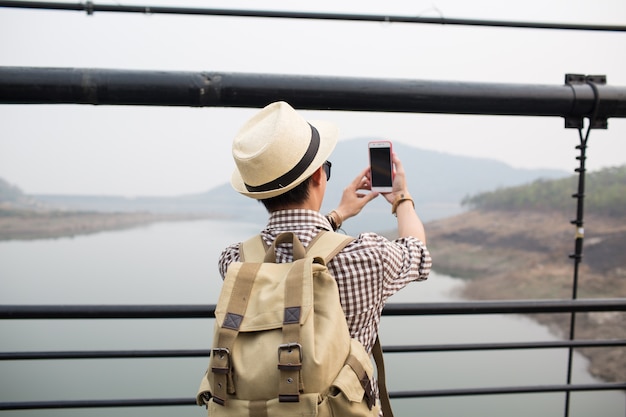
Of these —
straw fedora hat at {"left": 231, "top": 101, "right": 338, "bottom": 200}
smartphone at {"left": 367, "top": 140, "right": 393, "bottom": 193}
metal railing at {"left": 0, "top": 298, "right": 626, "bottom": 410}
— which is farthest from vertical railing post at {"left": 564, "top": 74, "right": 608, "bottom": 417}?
straw fedora hat at {"left": 231, "top": 101, "right": 338, "bottom": 200}

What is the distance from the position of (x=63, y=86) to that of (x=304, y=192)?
923 millimetres

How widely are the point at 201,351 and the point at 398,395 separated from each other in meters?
0.75

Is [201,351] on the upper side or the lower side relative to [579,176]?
lower

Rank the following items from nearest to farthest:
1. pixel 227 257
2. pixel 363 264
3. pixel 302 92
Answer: pixel 363 264
pixel 227 257
pixel 302 92

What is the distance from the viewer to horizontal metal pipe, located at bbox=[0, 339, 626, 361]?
1.65 m

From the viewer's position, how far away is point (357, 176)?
4.40ft

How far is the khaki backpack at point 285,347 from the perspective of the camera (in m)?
0.85

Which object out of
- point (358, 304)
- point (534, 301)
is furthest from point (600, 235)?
point (358, 304)

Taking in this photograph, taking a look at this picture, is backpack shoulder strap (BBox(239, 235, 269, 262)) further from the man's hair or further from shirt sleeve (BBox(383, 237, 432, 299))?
shirt sleeve (BBox(383, 237, 432, 299))

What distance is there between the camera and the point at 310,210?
1051 mm

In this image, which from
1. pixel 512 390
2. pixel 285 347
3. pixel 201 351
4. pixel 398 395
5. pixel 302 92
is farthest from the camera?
pixel 512 390

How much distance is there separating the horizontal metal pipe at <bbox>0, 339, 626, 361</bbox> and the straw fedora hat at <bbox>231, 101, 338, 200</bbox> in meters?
0.83

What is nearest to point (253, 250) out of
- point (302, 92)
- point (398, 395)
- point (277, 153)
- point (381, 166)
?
point (277, 153)

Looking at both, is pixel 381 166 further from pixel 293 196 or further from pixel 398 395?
pixel 398 395
